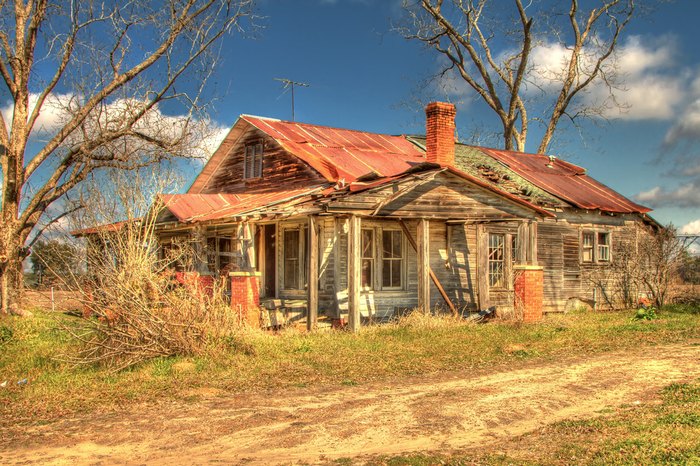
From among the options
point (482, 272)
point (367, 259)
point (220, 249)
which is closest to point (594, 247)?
point (482, 272)

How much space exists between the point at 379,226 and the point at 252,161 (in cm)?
→ 503

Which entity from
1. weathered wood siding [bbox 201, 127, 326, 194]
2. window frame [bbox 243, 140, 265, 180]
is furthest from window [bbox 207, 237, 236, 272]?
window frame [bbox 243, 140, 265, 180]

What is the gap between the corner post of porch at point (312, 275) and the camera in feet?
50.0

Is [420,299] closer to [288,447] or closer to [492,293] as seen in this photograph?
[492,293]

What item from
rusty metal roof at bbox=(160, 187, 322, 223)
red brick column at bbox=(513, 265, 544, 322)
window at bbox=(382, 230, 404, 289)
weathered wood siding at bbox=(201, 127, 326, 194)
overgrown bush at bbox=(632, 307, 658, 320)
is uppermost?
weathered wood siding at bbox=(201, 127, 326, 194)

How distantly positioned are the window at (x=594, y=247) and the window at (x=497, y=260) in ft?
11.8

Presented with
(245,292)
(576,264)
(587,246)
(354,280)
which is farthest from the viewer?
(587,246)

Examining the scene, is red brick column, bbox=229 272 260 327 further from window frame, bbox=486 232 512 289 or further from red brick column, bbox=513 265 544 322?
window frame, bbox=486 232 512 289

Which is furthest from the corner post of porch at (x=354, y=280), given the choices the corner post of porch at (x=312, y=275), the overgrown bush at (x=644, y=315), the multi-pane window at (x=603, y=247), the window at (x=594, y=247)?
the multi-pane window at (x=603, y=247)

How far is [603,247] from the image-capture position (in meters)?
24.2

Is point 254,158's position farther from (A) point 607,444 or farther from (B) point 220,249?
(A) point 607,444

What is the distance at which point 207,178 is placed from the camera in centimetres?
2355

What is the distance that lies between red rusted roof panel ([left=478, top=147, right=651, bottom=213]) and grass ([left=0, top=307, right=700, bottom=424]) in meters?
7.03

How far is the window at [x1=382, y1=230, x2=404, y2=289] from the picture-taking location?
18.8 meters
